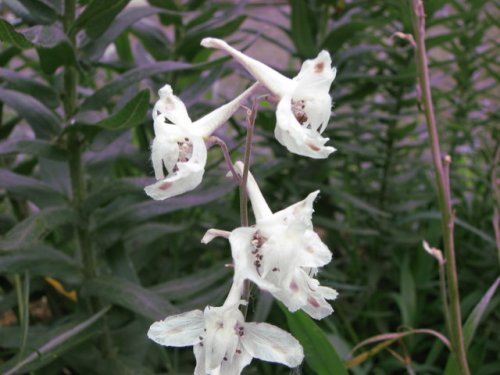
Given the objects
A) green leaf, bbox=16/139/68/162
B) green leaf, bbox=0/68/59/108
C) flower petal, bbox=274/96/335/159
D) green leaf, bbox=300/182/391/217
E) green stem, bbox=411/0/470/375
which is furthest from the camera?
green leaf, bbox=300/182/391/217

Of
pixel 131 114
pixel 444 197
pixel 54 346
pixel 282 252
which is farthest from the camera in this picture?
pixel 54 346

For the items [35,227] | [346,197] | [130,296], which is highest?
[35,227]

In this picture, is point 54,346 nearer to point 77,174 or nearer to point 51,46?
point 77,174

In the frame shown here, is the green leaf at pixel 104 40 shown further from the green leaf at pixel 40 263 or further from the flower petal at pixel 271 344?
the flower petal at pixel 271 344

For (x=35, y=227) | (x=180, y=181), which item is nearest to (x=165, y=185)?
(x=180, y=181)

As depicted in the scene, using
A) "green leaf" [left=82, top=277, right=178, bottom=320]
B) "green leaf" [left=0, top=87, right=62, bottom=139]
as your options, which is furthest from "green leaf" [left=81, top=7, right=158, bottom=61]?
"green leaf" [left=82, top=277, right=178, bottom=320]

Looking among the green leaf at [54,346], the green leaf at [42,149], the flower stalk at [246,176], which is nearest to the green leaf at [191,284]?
the green leaf at [54,346]

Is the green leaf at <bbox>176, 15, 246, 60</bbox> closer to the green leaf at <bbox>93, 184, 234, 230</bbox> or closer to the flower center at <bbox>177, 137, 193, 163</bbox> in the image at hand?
the green leaf at <bbox>93, 184, 234, 230</bbox>

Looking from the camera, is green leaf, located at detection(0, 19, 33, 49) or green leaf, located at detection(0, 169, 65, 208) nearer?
green leaf, located at detection(0, 19, 33, 49)
